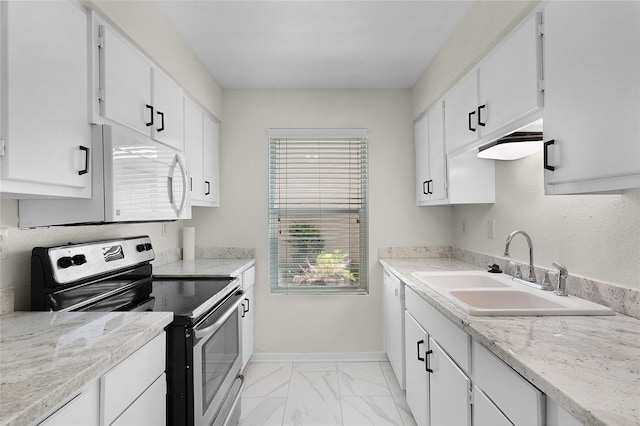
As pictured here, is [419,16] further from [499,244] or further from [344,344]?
[344,344]

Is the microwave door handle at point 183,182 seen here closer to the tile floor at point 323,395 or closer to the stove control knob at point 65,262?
the stove control knob at point 65,262

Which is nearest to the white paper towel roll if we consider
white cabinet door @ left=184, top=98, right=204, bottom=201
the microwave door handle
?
white cabinet door @ left=184, top=98, right=204, bottom=201

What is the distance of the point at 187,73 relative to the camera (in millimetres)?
2385

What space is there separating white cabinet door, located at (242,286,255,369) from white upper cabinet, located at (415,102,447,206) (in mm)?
1645

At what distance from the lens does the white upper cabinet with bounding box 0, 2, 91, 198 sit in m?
1.08

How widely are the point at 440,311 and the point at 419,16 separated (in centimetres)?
166

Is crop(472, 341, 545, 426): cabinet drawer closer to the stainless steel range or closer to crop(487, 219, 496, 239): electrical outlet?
the stainless steel range

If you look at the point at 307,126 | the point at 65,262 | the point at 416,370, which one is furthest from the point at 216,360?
Result: the point at 307,126

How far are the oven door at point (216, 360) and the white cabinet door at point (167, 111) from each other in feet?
3.32

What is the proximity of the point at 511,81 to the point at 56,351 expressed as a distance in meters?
1.93

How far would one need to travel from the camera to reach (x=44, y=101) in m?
1.21

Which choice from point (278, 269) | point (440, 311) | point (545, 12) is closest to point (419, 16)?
point (545, 12)

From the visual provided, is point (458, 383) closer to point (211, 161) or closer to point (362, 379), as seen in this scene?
point (362, 379)

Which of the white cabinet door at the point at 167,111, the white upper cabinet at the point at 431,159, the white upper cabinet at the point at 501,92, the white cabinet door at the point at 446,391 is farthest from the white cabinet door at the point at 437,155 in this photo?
the white cabinet door at the point at 167,111
